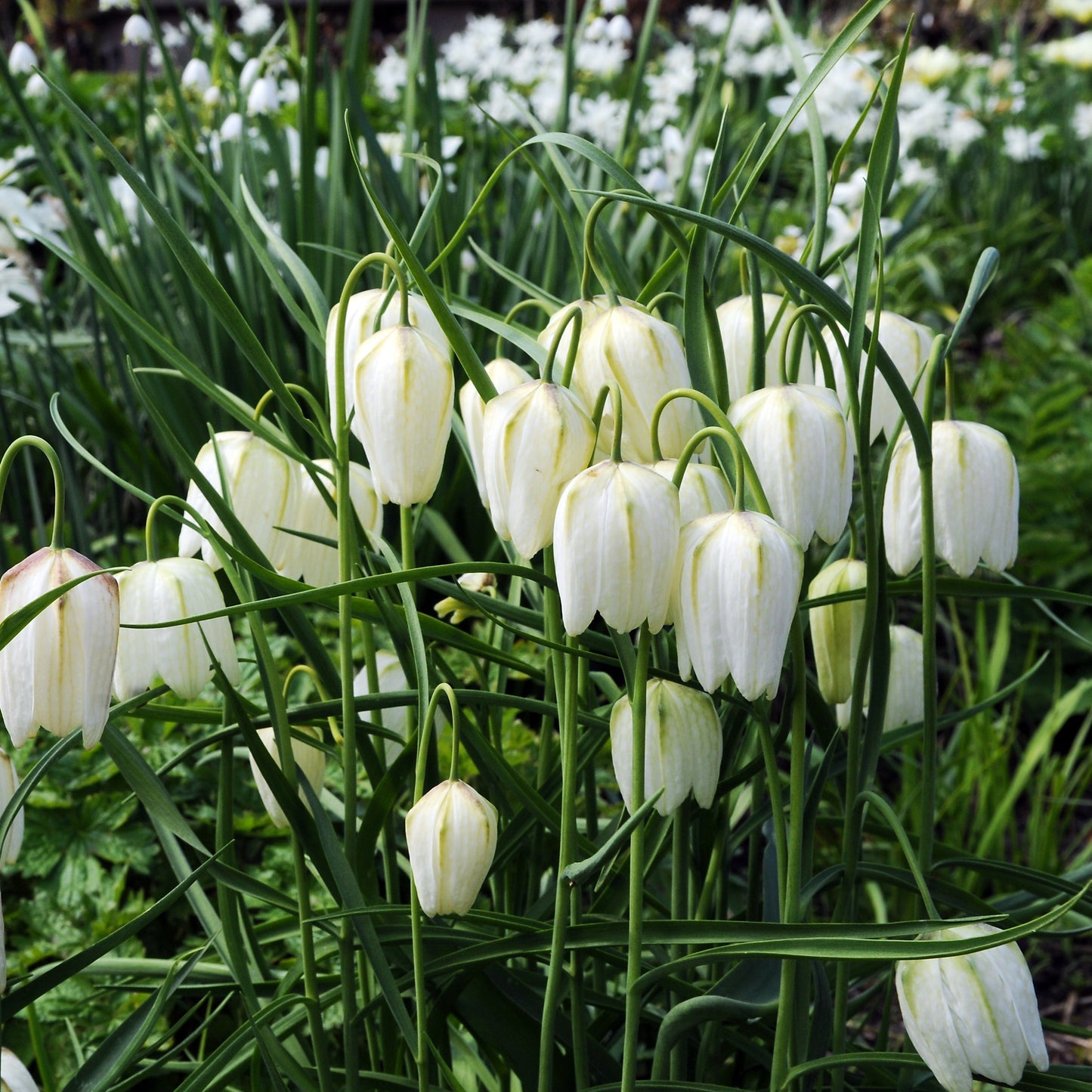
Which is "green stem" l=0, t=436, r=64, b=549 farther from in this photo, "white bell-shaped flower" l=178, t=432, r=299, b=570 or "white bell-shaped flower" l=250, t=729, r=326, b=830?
"white bell-shaped flower" l=250, t=729, r=326, b=830

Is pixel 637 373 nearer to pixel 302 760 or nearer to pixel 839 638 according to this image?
pixel 839 638

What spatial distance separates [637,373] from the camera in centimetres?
70

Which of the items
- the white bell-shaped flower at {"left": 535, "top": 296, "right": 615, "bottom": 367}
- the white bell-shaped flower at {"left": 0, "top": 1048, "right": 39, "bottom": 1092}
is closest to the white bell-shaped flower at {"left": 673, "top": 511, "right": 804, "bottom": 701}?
the white bell-shaped flower at {"left": 535, "top": 296, "right": 615, "bottom": 367}

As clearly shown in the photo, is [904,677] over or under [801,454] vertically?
under

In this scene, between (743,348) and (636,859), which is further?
(743,348)

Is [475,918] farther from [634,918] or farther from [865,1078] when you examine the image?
[865,1078]

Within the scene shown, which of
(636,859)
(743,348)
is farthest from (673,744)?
(743,348)

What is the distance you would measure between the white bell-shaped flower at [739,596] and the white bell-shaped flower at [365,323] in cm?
21

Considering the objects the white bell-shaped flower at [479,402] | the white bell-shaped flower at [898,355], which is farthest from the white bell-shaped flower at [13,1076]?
the white bell-shaped flower at [898,355]

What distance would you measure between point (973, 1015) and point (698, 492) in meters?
0.34

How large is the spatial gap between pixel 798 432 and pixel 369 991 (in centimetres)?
53

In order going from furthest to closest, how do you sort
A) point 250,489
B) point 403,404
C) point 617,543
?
1. point 250,489
2. point 403,404
3. point 617,543

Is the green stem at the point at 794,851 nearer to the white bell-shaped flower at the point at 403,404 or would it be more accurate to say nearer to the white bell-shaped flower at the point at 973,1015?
the white bell-shaped flower at the point at 973,1015

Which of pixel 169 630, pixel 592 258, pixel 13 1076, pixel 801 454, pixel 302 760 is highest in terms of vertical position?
pixel 592 258
